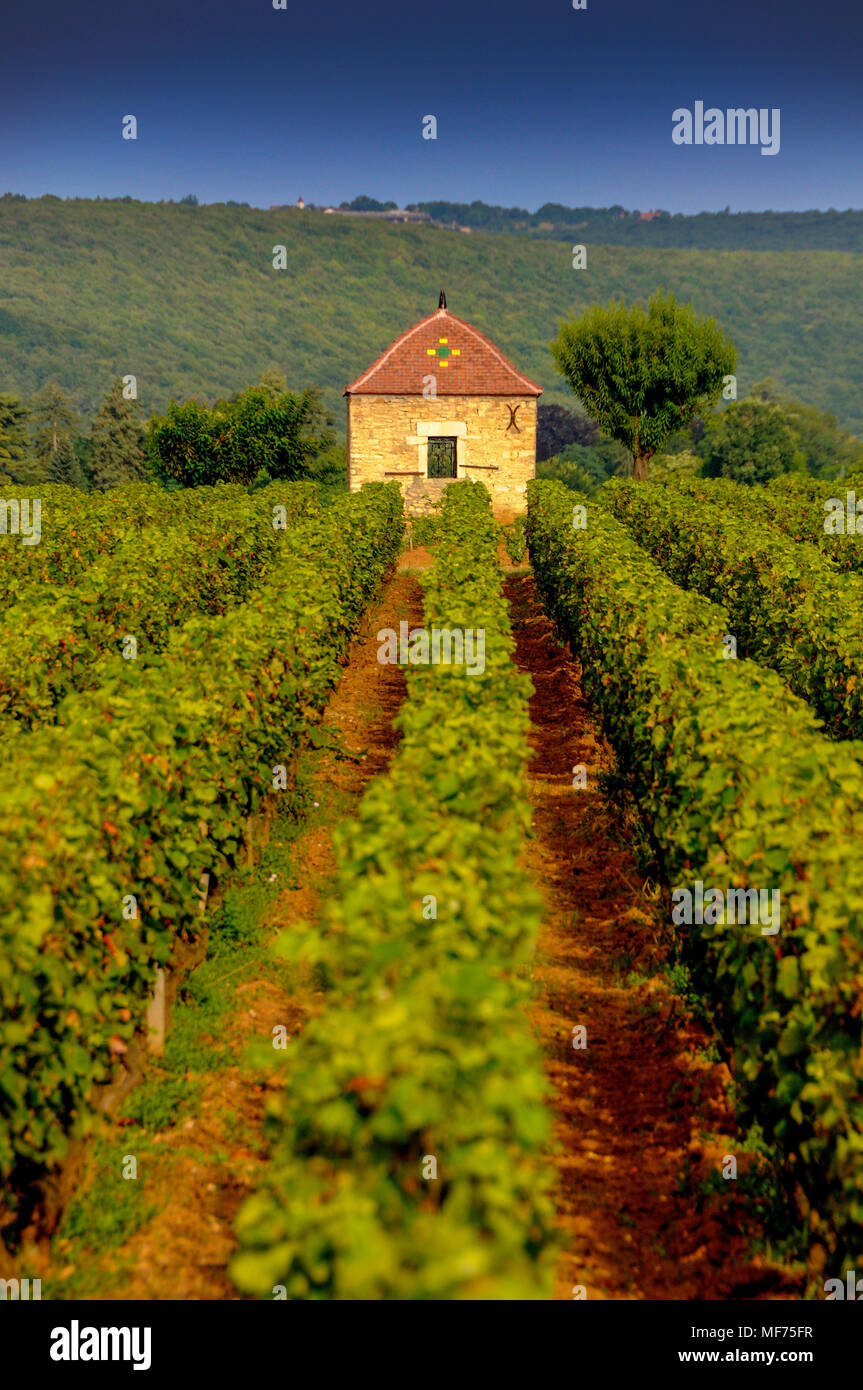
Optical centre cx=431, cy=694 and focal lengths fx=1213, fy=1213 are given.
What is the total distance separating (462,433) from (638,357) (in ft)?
27.4

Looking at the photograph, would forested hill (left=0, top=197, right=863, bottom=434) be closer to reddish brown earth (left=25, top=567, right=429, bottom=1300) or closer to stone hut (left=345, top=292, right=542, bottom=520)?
stone hut (left=345, top=292, right=542, bottom=520)

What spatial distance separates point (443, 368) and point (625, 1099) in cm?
2861

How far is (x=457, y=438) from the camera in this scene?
33.1m

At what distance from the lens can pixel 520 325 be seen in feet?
613

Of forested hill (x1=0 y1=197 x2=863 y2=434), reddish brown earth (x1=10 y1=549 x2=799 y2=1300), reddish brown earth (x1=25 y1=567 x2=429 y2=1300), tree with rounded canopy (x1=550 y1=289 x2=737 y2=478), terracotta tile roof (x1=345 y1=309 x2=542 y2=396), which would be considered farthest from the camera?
forested hill (x1=0 y1=197 x2=863 y2=434)

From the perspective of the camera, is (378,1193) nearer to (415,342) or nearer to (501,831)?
(501,831)

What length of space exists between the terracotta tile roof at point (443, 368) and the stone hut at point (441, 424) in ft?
0.09

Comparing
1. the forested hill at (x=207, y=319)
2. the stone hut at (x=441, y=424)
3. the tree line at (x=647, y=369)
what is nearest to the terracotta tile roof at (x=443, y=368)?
the stone hut at (x=441, y=424)

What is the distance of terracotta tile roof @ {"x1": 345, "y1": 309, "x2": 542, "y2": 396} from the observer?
109 feet

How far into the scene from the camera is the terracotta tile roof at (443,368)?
1304 inches

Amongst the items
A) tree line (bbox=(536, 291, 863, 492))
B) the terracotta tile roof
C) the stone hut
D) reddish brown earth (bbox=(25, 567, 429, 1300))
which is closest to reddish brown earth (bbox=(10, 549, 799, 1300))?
reddish brown earth (bbox=(25, 567, 429, 1300))

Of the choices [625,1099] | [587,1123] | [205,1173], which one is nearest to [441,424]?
[625,1099]

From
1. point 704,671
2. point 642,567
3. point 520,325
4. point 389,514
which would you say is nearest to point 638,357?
point 389,514

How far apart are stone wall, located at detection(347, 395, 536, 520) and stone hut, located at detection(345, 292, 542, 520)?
0.03 meters
